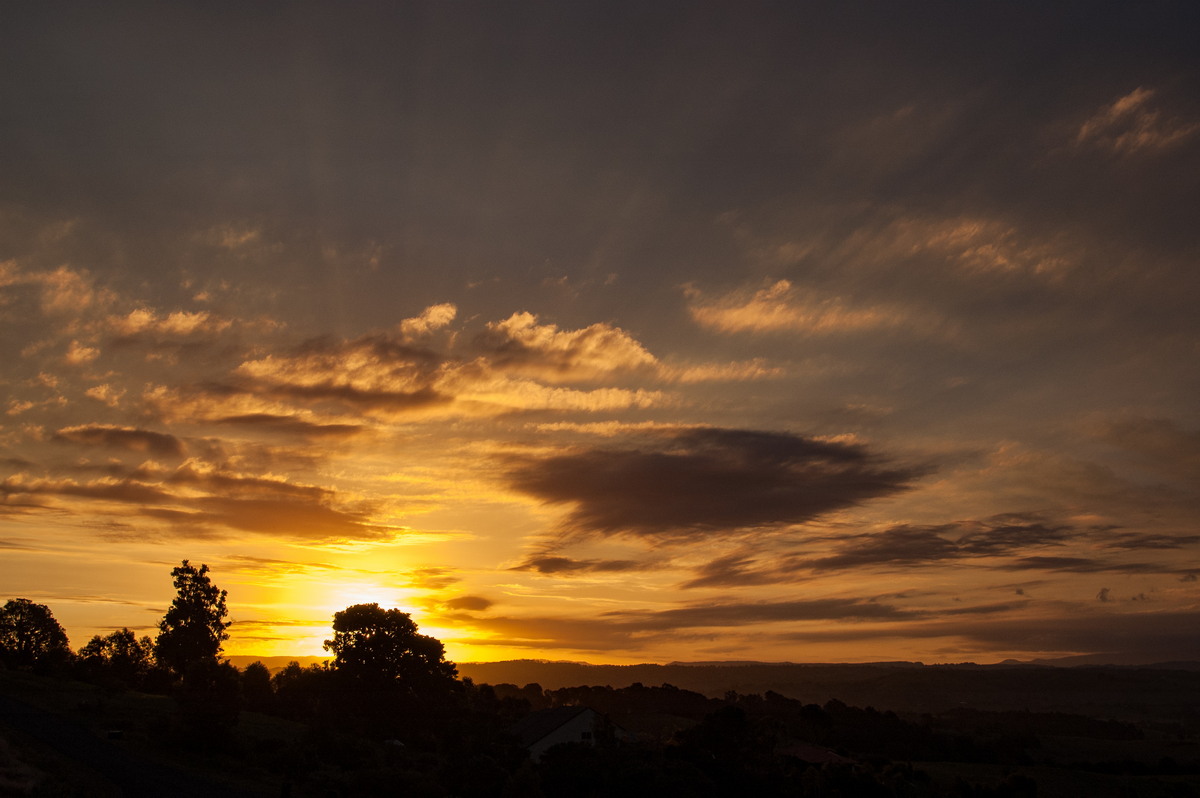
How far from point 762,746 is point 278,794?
2968 centimetres

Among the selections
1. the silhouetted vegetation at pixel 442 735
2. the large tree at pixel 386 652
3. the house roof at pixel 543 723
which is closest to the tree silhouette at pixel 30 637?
the silhouetted vegetation at pixel 442 735

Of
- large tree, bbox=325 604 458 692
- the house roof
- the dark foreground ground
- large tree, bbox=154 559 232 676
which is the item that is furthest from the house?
large tree, bbox=154 559 232 676

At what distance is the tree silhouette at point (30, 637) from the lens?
107938mm

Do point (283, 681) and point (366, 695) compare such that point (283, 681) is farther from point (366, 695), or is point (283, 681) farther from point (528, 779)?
point (528, 779)

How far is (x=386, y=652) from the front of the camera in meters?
95.9

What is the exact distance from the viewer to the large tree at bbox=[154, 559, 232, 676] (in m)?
104

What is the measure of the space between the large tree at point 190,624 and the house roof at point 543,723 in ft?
158

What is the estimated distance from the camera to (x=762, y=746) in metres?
47.6

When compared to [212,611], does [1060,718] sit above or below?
below

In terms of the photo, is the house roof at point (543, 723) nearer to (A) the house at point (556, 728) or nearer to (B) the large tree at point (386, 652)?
(A) the house at point (556, 728)

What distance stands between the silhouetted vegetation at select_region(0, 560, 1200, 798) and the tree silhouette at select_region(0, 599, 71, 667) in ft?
0.80

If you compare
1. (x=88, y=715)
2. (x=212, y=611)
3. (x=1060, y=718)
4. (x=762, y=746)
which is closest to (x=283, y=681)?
(x=212, y=611)

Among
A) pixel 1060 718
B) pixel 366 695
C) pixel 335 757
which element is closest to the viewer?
pixel 335 757

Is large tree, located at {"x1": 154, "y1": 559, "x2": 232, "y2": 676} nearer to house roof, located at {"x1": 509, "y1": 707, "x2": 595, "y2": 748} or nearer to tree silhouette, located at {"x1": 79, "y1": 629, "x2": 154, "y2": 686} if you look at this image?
tree silhouette, located at {"x1": 79, "y1": 629, "x2": 154, "y2": 686}
